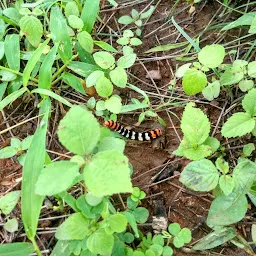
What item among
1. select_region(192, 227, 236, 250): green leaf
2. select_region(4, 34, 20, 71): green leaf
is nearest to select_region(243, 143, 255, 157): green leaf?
select_region(192, 227, 236, 250): green leaf

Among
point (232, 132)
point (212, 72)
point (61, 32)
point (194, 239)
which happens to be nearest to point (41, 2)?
point (61, 32)

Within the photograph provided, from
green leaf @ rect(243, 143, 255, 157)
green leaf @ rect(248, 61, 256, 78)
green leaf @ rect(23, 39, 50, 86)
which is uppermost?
green leaf @ rect(23, 39, 50, 86)

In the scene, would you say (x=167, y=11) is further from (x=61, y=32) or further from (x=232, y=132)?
(x=232, y=132)

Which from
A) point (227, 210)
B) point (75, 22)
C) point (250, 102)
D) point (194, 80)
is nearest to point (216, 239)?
point (227, 210)

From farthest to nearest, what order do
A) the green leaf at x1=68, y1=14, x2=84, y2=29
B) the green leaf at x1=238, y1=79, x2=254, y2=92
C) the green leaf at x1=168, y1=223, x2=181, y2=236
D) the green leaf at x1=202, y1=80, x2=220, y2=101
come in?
the green leaf at x1=68, y1=14, x2=84, y2=29
the green leaf at x1=202, y1=80, x2=220, y2=101
the green leaf at x1=238, y1=79, x2=254, y2=92
the green leaf at x1=168, y1=223, x2=181, y2=236

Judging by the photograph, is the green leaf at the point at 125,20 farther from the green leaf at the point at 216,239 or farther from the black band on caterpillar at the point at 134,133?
the green leaf at the point at 216,239

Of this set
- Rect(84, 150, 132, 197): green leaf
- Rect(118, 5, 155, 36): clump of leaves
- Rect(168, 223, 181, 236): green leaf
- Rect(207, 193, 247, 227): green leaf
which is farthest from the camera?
Rect(118, 5, 155, 36): clump of leaves

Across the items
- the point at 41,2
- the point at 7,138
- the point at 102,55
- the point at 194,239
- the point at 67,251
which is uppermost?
the point at 41,2

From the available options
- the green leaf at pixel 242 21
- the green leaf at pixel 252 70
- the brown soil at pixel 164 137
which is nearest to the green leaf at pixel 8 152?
the brown soil at pixel 164 137

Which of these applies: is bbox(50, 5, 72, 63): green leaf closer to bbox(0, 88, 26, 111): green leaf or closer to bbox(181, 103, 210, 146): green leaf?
bbox(0, 88, 26, 111): green leaf
